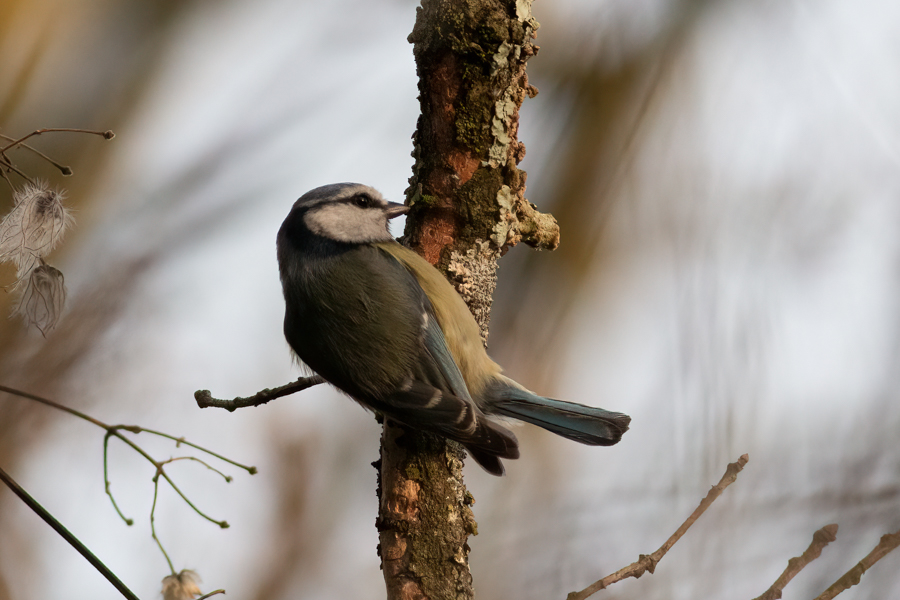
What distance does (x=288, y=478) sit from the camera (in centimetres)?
308

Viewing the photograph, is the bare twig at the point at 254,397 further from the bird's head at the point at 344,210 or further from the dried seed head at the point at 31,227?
the bird's head at the point at 344,210

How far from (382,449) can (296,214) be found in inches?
27.3

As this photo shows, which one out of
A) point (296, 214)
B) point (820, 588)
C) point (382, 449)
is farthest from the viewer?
point (296, 214)

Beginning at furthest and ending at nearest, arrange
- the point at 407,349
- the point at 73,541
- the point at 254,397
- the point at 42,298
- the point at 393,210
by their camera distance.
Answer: the point at 393,210 → the point at 407,349 → the point at 254,397 → the point at 42,298 → the point at 73,541

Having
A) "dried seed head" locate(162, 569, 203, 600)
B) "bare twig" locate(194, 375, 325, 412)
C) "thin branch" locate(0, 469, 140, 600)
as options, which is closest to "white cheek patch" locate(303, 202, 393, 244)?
"bare twig" locate(194, 375, 325, 412)

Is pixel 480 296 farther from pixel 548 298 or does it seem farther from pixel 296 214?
pixel 548 298

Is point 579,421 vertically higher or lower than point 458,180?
lower

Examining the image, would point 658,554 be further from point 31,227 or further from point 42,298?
point 31,227

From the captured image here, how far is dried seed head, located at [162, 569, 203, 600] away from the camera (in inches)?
49.0

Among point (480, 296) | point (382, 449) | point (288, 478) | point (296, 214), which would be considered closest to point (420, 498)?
point (382, 449)

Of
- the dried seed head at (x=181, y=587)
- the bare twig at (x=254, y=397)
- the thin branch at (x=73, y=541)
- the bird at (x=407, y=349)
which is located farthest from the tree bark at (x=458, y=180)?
the thin branch at (x=73, y=541)

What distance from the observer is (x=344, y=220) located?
1.75 metres

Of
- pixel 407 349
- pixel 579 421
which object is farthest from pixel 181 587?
pixel 579 421

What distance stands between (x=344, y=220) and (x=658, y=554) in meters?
1.11
